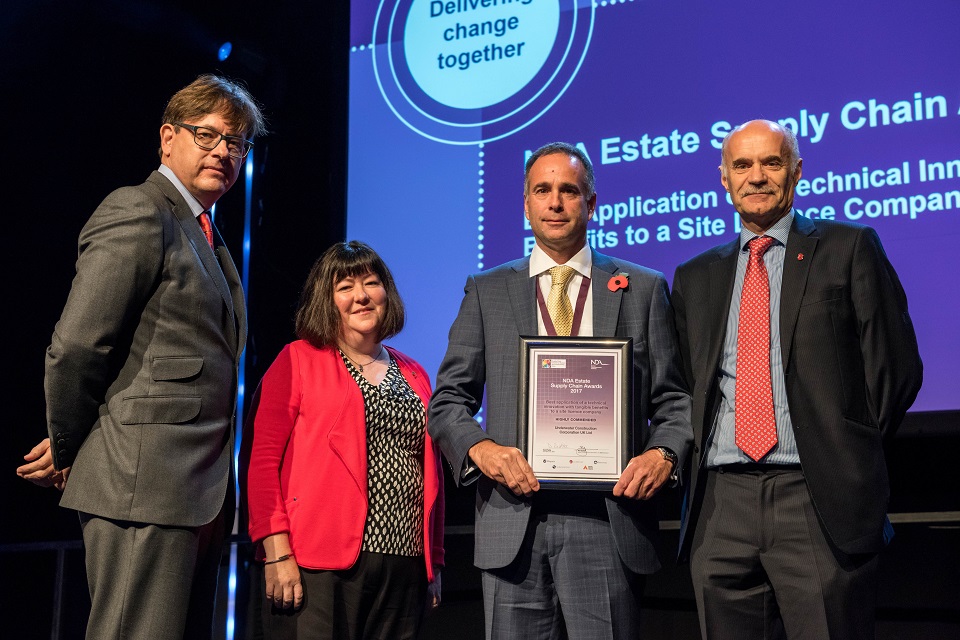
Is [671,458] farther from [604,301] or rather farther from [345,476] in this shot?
[345,476]

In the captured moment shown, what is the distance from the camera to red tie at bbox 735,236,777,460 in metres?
2.28

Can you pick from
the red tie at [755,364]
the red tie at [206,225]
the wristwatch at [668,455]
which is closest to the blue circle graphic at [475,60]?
the red tie at [755,364]

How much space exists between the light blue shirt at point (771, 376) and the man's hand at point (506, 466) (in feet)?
1.64

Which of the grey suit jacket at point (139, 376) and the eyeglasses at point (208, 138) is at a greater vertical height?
the eyeglasses at point (208, 138)

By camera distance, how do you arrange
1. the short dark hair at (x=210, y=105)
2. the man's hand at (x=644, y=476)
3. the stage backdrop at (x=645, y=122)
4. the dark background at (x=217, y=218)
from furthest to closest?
the dark background at (x=217, y=218), the stage backdrop at (x=645, y=122), the short dark hair at (x=210, y=105), the man's hand at (x=644, y=476)

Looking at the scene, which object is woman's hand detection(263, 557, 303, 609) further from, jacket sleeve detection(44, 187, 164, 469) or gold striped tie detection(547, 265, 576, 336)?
gold striped tie detection(547, 265, 576, 336)

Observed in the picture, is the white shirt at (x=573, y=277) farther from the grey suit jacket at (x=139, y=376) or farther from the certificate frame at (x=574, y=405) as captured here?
the grey suit jacket at (x=139, y=376)

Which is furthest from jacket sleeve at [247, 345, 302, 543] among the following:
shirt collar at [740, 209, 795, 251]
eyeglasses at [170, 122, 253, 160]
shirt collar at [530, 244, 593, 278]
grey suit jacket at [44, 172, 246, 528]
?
shirt collar at [740, 209, 795, 251]

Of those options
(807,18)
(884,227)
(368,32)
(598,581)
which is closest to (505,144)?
(368,32)

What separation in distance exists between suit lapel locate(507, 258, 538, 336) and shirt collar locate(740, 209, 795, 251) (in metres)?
0.59

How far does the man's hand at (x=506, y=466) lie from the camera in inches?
87.4

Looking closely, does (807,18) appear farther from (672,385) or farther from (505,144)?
(672,385)

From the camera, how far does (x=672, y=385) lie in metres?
2.44

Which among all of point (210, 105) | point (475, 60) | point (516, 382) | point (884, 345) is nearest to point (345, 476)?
point (516, 382)
